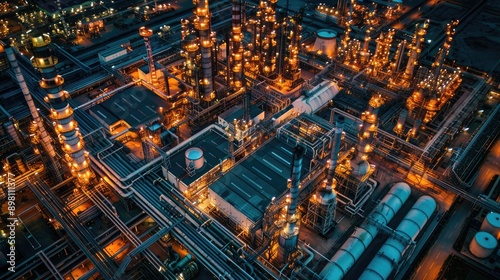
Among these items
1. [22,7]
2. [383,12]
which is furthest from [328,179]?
[22,7]

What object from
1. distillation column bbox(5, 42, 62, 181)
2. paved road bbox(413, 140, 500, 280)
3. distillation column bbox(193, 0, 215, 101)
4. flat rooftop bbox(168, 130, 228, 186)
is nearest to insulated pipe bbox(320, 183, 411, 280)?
paved road bbox(413, 140, 500, 280)

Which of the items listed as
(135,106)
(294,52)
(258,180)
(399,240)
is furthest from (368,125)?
(135,106)

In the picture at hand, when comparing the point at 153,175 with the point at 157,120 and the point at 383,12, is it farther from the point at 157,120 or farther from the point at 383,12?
the point at 383,12

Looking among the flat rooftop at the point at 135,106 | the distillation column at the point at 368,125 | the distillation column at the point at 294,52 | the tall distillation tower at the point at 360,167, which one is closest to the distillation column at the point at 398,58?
the distillation column at the point at 294,52

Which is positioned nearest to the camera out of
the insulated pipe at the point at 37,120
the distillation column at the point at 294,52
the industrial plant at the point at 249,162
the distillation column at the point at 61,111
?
the distillation column at the point at 61,111

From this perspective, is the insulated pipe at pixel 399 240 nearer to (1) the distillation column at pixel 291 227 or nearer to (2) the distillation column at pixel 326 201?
(2) the distillation column at pixel 326 201
